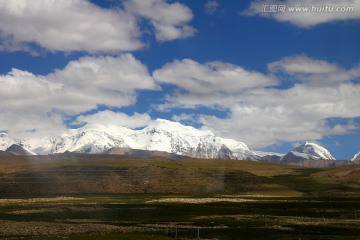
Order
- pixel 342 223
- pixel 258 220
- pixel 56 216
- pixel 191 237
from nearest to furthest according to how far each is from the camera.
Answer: pixel 191 237, pixel 342 223, pixel 258 220, pixel 56 216

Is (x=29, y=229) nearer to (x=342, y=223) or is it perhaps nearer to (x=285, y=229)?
(x=285, y=229)

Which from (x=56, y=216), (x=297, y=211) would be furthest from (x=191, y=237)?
(x=297, y=211)

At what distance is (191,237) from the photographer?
2623 inches

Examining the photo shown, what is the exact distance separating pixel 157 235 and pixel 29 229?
21.2 metres

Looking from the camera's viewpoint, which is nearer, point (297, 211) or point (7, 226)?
point (7, 226)

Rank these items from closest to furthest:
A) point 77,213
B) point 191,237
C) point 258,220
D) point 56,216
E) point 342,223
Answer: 1. point 191,237
2. point 342,223
3. point 258,220
4. point 56,216
5. point 77,213

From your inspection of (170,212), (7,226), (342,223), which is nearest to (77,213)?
(170,212)

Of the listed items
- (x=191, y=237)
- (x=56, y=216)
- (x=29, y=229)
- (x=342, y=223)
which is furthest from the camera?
(x=56, y=216)

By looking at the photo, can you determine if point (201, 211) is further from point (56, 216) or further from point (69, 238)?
point (69, 238)

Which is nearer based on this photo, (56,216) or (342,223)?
(342,223)

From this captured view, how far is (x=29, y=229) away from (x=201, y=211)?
47.6 meters

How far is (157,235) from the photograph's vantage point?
67.9 metres

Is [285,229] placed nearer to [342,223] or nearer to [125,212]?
[342,223]

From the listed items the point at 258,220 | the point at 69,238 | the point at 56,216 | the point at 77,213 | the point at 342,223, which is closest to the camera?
the point at 69,238
